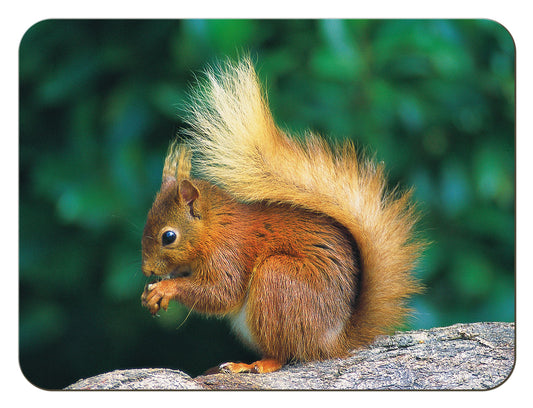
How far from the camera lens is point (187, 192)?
2094 mm

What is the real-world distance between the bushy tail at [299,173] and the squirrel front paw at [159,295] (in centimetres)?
32

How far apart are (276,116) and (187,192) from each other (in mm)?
340

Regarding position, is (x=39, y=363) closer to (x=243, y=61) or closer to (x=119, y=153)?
(x=119, y=153)

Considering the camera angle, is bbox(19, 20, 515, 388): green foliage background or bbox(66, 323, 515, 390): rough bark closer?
bbox(66, 323, 515, 390): rough bark

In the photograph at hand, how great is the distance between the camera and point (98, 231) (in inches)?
87.4

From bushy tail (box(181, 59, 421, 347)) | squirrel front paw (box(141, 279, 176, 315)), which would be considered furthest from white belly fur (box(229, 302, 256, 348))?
bushy tail (box(181, 59, 421, 347))

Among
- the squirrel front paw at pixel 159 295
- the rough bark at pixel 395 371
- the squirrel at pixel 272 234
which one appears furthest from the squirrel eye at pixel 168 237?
the rough bark at pixel 395 371

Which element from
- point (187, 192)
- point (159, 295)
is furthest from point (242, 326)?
point (187, 192)

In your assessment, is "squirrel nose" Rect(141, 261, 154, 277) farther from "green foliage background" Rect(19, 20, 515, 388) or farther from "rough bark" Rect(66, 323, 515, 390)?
"rough bark" Rect(66, 323, 515, 390)

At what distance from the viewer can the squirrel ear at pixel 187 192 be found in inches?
82.0

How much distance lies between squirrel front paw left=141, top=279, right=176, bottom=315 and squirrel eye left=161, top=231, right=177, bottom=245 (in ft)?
0.35

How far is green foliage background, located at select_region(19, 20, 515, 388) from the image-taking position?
2.20 metres

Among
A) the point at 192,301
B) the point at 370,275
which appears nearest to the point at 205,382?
the point at 192,301
